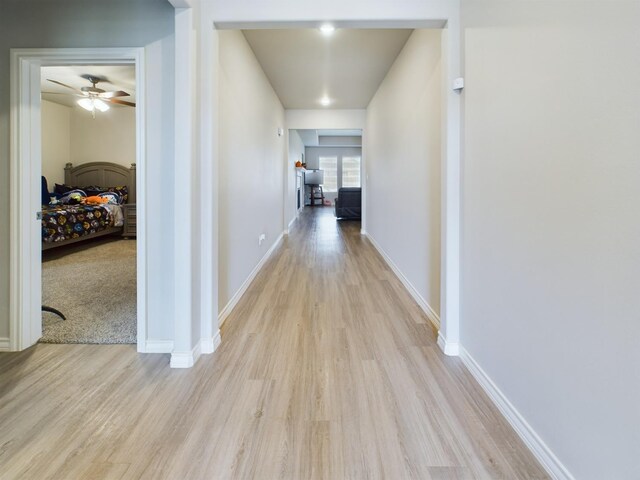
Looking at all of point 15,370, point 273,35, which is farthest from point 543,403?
point 273,35

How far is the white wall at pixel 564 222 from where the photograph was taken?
930mm

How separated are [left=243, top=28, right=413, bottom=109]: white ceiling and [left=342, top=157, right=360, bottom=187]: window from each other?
8690 mm

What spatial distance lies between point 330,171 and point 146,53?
42.2 feet

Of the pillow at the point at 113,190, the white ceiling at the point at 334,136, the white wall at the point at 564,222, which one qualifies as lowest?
the white wall at the point at 564,222

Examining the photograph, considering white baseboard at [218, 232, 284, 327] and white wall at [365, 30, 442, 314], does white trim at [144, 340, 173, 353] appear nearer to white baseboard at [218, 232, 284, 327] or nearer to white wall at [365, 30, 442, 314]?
white baseboard at [218, 232, 284, 327]

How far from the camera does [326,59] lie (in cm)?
412

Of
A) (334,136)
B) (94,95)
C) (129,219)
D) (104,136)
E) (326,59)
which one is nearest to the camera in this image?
(326,59)

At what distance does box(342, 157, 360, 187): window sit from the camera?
1460 cm

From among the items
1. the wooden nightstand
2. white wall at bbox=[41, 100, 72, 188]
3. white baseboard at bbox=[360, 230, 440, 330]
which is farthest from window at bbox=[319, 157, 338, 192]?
white baseboard at bbox=[360, 230, 440, 330]

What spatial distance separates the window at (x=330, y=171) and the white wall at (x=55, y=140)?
29.4ft

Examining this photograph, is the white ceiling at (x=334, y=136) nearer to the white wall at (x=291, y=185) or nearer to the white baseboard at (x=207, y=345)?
the white wall at (x=291, y=185)

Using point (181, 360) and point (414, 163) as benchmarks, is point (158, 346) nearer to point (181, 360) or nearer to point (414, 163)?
point (181, 360)

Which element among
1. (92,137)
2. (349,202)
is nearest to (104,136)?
(92,137)

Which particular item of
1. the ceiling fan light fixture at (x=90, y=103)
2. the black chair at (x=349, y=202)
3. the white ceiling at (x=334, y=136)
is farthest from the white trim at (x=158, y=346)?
the white ceiling at (x=334, y=136)
